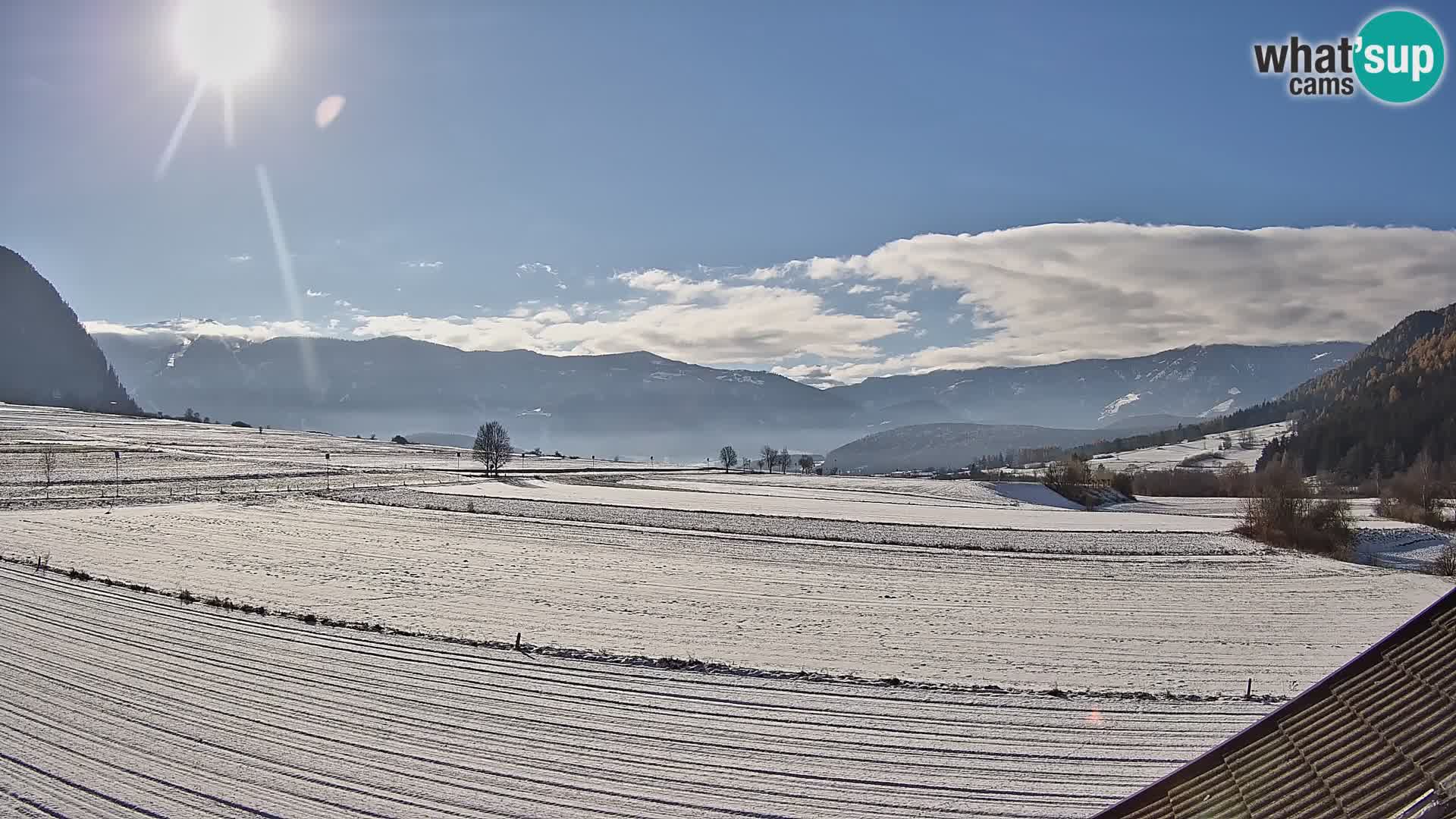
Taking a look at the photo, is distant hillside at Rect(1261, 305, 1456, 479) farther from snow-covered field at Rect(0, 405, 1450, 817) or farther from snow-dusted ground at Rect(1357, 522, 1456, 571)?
snow-covered field at Rect(0, 405, 1450, 817)

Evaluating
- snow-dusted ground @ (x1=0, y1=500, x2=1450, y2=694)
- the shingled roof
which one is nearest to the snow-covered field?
snow-dusted ground @ (x1=0, y1=500, x2=1450, y2=694)

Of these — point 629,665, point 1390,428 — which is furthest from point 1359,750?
point 1390,428

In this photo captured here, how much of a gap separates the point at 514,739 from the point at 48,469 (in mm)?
74178

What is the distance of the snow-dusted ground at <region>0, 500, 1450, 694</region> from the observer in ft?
74.6

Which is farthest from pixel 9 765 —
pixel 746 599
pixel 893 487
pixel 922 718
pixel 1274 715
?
pixel 893 487

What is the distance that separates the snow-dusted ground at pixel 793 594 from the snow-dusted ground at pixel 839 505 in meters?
16.0

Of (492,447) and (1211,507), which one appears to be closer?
(1211,507)

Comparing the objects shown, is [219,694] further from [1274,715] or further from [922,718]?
[1274,715]

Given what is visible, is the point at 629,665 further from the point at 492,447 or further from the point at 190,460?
the point at 190,460

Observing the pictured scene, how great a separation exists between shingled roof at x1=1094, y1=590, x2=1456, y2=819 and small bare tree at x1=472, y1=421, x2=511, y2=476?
99.7m

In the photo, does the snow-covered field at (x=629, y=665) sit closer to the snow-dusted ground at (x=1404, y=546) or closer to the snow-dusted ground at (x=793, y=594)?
the snow-dusted ground at (x=793, y=594)

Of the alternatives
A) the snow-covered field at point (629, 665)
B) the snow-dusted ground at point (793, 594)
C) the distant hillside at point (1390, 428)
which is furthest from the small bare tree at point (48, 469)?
the distant hillside at point (1390, 428)

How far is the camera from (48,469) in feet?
227

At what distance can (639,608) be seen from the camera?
28.4 metres
